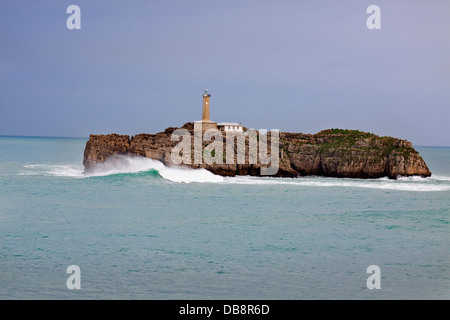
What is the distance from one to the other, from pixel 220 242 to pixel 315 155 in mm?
38288

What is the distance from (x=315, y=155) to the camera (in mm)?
58062

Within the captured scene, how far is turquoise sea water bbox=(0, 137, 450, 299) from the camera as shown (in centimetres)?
1473

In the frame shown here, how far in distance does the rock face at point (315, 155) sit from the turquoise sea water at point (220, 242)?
10.6 m

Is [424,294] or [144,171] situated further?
[144,171]

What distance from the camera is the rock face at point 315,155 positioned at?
172 ft

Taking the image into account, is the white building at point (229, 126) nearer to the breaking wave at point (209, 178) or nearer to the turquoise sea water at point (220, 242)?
the breaking wave at point (209, 178)

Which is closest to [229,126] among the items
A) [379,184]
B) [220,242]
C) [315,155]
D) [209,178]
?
[315,155]

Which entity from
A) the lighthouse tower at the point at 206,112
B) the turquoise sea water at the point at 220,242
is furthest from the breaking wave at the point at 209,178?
the lighthouse tower at the point at 206,112

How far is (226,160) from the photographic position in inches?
2096

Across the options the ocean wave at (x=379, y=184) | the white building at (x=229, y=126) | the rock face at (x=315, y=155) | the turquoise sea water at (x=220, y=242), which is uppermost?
the white building at (x=229, y=126)

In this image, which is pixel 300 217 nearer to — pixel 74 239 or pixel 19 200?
pixel 74 239
